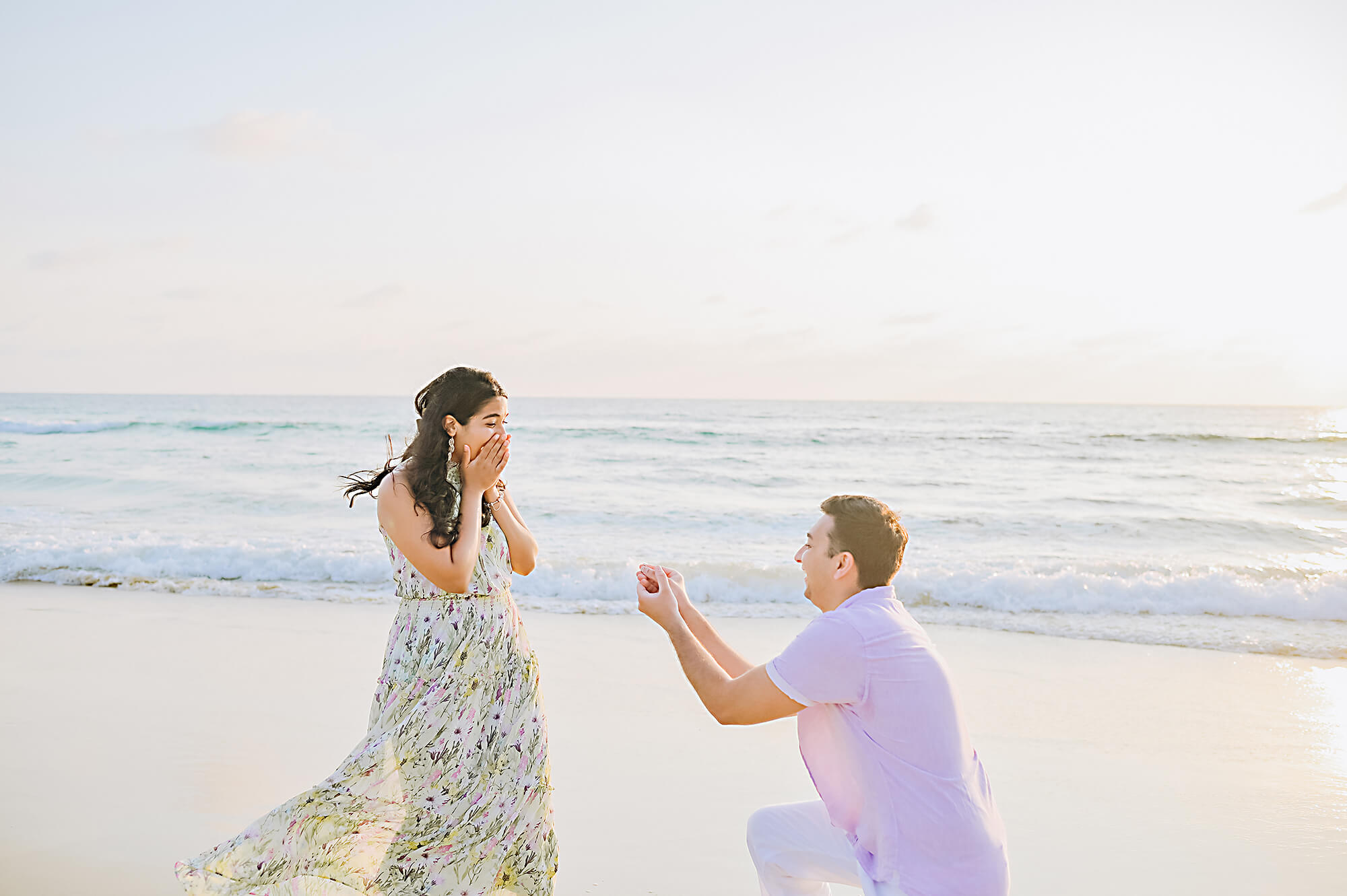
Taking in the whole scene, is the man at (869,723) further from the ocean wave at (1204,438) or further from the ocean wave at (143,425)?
the ocean wave at (143,425)

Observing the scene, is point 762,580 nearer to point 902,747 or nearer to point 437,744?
point 437,744

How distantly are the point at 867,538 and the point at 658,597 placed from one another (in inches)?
24.0

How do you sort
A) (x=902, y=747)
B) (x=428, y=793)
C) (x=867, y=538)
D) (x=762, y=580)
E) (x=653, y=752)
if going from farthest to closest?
(x=762, y=580) < (x=653, y=752) < (x=428, y=793) < (x=867, y=538) < (x=902, y=747)

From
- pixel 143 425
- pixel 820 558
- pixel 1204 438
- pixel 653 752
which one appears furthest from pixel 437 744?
A: pixel 143 425

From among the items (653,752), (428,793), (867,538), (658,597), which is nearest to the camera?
(867,538)

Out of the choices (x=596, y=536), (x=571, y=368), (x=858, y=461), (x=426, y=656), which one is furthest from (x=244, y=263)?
(x=426, y=656)

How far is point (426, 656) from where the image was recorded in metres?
2.76

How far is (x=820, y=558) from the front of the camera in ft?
7.96

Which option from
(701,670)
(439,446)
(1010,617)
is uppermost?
(439,446)

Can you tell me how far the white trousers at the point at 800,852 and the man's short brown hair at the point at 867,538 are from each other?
70 cm

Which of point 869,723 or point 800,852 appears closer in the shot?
point 869,723

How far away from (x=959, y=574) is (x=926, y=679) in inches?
323

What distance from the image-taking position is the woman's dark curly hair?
2.71 meters

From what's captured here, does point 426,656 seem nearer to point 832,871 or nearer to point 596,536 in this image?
point 832,871
